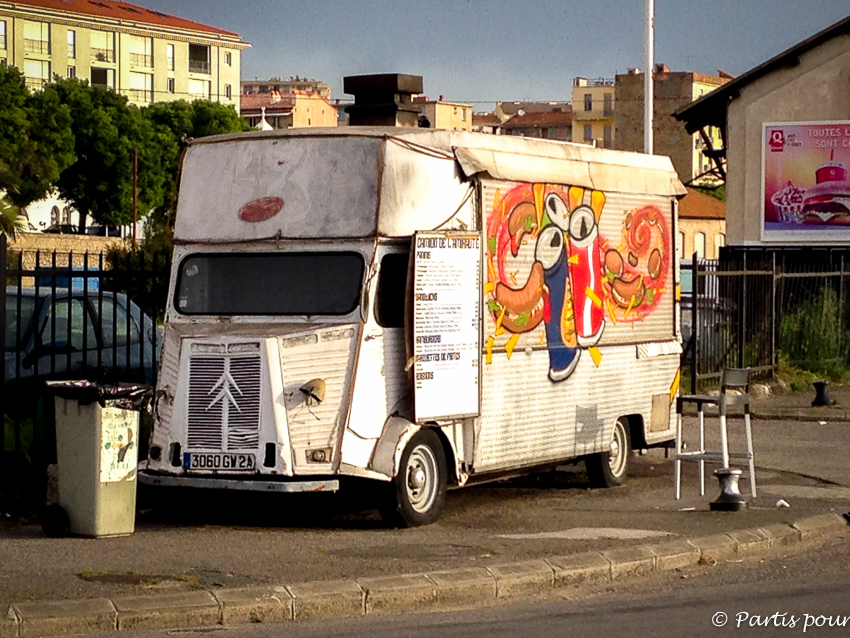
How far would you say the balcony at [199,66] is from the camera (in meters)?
149

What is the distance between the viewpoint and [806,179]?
33656 mm

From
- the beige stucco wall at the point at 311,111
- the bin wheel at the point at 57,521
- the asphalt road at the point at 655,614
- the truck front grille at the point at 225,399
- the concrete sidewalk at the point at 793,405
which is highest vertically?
the beige stucco wall at the point at 311,111

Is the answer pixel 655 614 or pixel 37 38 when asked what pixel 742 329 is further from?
pixel 37 38

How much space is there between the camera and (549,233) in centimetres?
1248

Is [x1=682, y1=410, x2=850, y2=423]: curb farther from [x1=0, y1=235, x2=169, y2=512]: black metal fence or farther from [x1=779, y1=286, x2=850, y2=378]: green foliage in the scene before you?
[x1=0, y1=235, x2=169, y2=512]: black metal fence

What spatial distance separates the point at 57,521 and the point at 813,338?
60.6 ft

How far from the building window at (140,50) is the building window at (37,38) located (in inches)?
332


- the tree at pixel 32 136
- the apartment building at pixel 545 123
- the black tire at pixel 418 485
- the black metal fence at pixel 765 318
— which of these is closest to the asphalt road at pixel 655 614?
the black tire at pixel 418 485

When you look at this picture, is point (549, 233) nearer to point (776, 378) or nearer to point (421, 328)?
point (421, 328)

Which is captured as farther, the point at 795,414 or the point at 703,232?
the point at 703,232

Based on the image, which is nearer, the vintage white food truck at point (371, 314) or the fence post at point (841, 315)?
the vintage white food truck at point (371, 314)

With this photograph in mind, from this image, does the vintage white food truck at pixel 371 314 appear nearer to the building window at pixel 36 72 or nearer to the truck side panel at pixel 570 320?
the truck side panel at pixel 570 320

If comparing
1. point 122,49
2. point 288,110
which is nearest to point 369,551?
point 122,49

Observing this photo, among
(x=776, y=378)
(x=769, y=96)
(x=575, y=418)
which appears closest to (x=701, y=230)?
(x=769, y=96)
